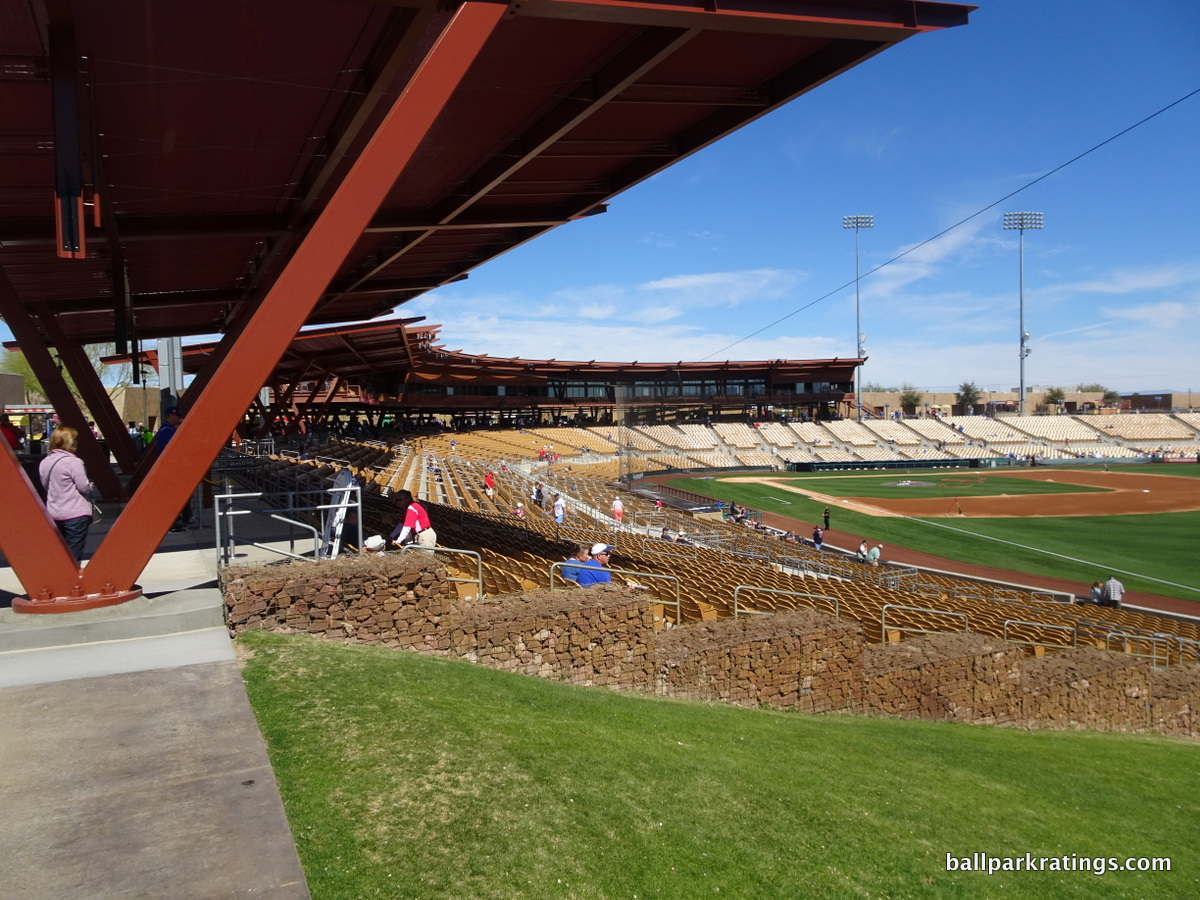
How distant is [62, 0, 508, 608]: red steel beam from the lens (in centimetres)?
687

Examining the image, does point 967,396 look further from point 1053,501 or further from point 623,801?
point 623,801

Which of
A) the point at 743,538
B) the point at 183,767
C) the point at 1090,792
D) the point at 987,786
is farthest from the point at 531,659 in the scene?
the point at 743,538

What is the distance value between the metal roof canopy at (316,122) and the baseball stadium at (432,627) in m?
0.05

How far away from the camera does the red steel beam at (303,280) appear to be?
6867mm

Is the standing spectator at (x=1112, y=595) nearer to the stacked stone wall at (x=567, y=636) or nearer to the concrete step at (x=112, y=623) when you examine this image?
the stacked stone wall at (x=567, y=636)

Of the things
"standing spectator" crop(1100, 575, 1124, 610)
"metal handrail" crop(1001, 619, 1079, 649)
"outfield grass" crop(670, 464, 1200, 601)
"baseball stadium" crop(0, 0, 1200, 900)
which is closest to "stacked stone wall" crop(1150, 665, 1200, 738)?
"baseball stadium" crop(0, 0, 1200, 900)

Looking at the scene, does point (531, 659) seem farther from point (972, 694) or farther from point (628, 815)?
point (972, 694)

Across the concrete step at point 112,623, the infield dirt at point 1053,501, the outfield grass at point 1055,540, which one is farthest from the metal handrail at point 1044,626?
the infield dirt at point 1053,501

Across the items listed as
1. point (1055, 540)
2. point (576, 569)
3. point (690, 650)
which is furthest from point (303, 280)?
point (1055, 540)

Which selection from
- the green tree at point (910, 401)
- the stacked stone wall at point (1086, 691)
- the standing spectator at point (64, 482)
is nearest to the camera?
the standing spectator at point (64, 482)

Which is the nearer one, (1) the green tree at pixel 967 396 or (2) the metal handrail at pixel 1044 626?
(2) the metal handrail at pixel 1044 626

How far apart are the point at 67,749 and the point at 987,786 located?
26.5 ft

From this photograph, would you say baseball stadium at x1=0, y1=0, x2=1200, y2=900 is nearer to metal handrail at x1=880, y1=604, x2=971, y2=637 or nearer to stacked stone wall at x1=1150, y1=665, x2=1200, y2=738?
stacked stone wall at x1=1150, y1=665, x2=1200, y2=738

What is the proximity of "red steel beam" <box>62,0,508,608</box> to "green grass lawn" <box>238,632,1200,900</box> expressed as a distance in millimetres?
1614
